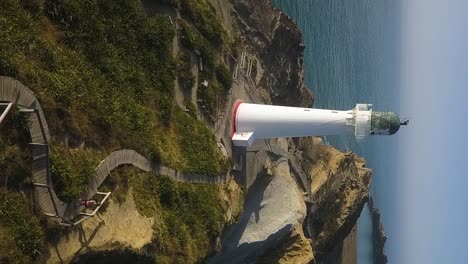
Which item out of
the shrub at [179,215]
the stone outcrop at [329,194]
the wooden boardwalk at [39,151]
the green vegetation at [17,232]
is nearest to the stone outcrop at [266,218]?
the shrub at [179,215]

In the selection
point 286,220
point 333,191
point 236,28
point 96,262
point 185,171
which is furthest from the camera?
point 333,191

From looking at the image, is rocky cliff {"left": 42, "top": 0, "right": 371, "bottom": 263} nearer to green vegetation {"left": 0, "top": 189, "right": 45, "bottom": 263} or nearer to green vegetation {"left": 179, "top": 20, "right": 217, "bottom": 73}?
green vegetation {"left": 0, "top": 189, "right": 45, "bottom": 263}

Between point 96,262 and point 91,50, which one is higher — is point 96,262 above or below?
below

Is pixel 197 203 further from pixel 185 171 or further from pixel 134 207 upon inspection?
pixel 134 207

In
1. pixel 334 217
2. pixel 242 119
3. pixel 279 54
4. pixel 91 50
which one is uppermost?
pixel 279 54

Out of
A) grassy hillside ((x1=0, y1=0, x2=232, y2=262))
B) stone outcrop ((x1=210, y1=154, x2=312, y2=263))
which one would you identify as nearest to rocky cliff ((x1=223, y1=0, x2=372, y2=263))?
stone outcrop ((x1=210, y1=154, x2=312, y2=263))

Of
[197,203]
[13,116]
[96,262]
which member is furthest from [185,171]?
[13,116]

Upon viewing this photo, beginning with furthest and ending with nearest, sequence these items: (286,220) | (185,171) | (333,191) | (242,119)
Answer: (333,191)
(286,220)
(242,119)
(185,171)
